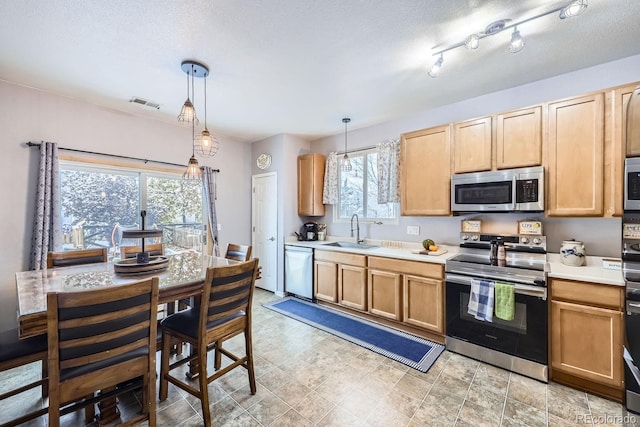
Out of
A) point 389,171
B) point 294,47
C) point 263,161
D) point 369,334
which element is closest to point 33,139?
point 263,161

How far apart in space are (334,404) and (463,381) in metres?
1.09

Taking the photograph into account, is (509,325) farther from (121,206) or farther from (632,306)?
(121,206)

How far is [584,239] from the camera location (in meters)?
2.46

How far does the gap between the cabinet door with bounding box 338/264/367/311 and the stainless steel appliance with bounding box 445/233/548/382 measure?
3.32 ft

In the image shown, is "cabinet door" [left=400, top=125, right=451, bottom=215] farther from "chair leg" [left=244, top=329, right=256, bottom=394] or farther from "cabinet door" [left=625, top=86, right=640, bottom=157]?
"chair leg" [left=244, top=329, right=256, bottom=394]

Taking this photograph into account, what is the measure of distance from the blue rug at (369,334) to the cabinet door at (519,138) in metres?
1.97

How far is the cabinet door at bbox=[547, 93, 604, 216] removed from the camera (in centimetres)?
216

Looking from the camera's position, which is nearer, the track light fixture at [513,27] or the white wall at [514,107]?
the track light fixture at [513,27]

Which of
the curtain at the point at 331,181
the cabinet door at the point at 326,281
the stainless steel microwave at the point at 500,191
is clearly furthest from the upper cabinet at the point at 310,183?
the stainless steel microwave at the point at 500,191

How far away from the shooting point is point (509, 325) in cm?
224

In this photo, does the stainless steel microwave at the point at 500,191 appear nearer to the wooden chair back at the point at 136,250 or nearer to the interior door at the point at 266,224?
the interior door at the point at 266,224

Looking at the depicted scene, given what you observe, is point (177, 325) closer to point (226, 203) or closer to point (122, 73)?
point (122, 73)

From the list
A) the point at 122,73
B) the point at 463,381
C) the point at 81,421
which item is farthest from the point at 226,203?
the point at 463,381

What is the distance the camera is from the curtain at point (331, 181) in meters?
4.30
